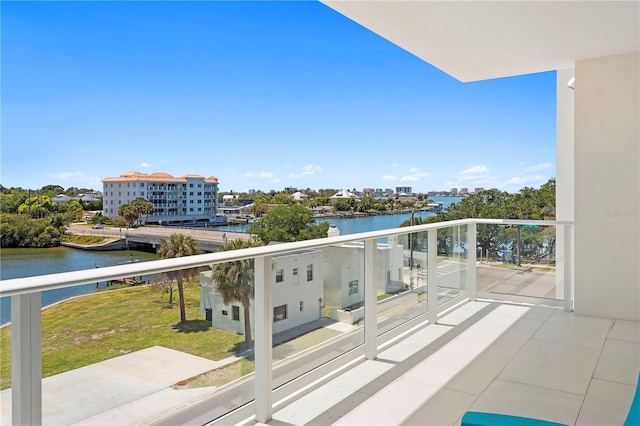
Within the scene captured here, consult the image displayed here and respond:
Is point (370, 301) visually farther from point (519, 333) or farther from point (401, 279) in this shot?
point (519, 333)

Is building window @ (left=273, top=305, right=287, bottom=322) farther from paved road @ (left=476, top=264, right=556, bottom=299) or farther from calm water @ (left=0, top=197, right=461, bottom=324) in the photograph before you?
calm water @ (left=0, top=197, right=461, bottom=324)

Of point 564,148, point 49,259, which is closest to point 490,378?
point 564,148

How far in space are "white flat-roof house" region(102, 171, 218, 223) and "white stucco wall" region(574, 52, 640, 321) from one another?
20.9 meters

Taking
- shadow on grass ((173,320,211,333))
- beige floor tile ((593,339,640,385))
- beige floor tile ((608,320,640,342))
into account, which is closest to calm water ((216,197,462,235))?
beige floor tile ((608,320,640,342))

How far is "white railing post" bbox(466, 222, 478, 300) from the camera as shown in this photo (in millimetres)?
5531

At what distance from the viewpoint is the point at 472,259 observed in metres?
5.55

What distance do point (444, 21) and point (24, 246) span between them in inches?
875

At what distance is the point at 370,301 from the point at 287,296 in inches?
40.2

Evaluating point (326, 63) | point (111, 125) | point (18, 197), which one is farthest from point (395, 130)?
point (18, 197)

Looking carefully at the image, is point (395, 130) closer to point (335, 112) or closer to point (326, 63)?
point (335, 112)

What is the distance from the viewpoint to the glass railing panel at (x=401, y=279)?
12.4 ft

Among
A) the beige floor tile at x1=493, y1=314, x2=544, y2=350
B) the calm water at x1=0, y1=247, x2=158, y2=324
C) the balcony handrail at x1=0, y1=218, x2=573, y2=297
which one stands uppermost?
the balcony handrail at x1=0, y1=218, x2=573, y2=297

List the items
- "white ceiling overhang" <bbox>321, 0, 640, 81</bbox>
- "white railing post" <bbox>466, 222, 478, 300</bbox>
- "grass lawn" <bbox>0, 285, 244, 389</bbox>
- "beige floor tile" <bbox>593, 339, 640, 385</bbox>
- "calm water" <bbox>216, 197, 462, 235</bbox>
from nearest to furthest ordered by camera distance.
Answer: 1. "grass lawn" <bbox>0, 285, 244, 389</bbox>
2. "beige floor tile" <bbox>593, 339, 640, 385</bbox>
3. "white ceiling overhang" <bbox>321, 0, 640, 81</bbox>
4. "white railing post" <bbox>466, 222, 478, 300</bbox>
5. "calm water" <bbox>216, 197, 462, 235</bbox>

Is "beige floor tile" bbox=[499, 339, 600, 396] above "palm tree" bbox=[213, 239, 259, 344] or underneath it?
underneath
